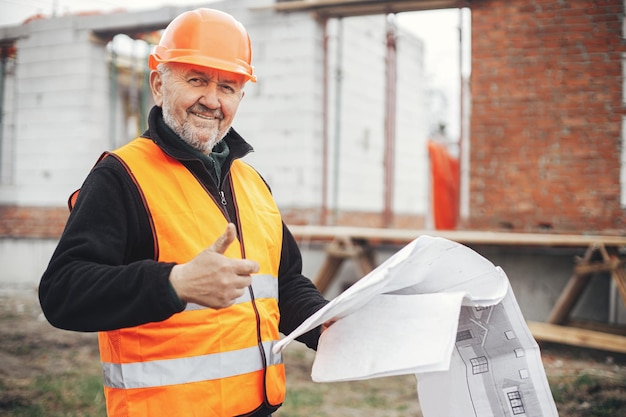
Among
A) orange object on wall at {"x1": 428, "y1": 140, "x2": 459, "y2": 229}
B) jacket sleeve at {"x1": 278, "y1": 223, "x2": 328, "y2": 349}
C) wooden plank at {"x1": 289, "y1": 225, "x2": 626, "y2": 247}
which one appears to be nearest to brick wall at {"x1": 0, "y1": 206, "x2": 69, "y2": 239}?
wooden plank at {"x1": 289, "y1": 225, "x2": 626, "y2": 247}

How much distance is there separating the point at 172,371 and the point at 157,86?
0.83 meters

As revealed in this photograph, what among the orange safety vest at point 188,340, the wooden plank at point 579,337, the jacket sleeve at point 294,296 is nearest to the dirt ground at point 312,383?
the wooden plank at point 579,337

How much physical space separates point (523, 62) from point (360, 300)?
629cm

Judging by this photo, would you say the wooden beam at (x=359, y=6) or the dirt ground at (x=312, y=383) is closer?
the dirt ground at (x=312, y=383)

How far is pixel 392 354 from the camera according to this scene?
1512 mm

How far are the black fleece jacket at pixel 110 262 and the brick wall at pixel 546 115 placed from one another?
5.88 m

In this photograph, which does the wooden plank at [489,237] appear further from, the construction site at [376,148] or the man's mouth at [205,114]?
the man's mouth at [205,114]

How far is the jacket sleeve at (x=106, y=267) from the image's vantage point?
1.43 meters

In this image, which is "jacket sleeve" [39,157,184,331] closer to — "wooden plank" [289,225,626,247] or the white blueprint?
the white blueprint

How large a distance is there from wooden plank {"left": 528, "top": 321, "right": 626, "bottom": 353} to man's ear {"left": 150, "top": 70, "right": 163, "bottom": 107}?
4.89 meters

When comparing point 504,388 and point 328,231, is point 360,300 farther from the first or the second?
point 328,231

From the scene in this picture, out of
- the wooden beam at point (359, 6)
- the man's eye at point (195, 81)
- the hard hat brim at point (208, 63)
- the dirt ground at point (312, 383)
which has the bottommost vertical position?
the dirt ground at point (312, 383)

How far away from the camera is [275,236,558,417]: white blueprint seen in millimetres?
1513

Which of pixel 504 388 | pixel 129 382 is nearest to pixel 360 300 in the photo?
pixel 504 388
